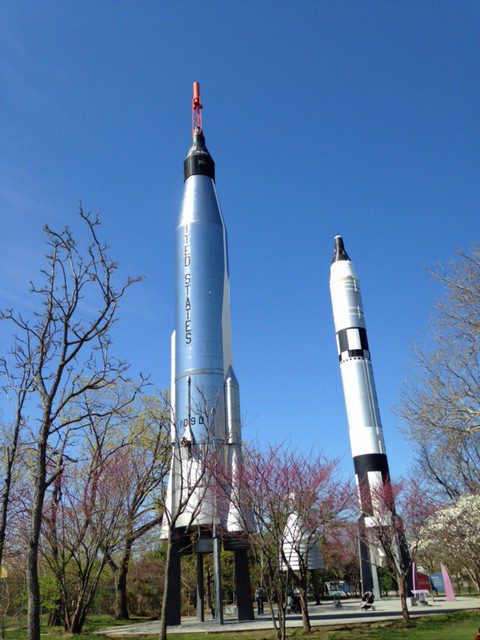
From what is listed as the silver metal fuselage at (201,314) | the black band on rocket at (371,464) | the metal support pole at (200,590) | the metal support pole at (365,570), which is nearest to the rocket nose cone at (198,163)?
the silver metal fuselage at (201,314)

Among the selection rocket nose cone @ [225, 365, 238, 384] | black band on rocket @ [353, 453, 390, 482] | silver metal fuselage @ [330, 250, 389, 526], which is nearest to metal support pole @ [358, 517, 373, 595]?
black band on rocket @ [353, 453, 390, 482]

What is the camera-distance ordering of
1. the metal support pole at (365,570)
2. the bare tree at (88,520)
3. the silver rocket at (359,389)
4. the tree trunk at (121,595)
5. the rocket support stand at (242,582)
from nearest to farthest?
1. the bare tree at (88,520)
2. the rocket support stand at (242,582)
3. the tree trunk at (121,595)
4. the metal support pole at (365,570)
5. the silver rocket at (359,389)

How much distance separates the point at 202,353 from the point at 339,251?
2142cm

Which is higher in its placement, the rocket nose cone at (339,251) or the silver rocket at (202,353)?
the rocket nose cone at (339,251)

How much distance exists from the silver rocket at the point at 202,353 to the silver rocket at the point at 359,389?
36.5 ft

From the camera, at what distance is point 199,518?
67.9 feet

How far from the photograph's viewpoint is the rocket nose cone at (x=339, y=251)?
135 feet

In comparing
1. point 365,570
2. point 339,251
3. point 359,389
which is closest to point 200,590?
point 365,570

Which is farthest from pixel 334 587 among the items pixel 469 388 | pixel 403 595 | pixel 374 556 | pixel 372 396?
pixel 469 388

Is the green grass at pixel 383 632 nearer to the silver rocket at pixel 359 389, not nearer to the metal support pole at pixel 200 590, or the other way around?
the metal support pole at pixel 200 590

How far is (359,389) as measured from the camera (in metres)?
35.2

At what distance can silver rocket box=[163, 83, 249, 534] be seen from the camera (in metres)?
21.3

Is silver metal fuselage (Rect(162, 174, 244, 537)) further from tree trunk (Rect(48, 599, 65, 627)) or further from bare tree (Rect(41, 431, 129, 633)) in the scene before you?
tree trunk (Rect(48, 599, 65, 627))

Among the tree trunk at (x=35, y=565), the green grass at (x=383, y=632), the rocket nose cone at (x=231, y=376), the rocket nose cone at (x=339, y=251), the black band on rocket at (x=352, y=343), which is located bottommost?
the green grass at (x=383, y=632)
